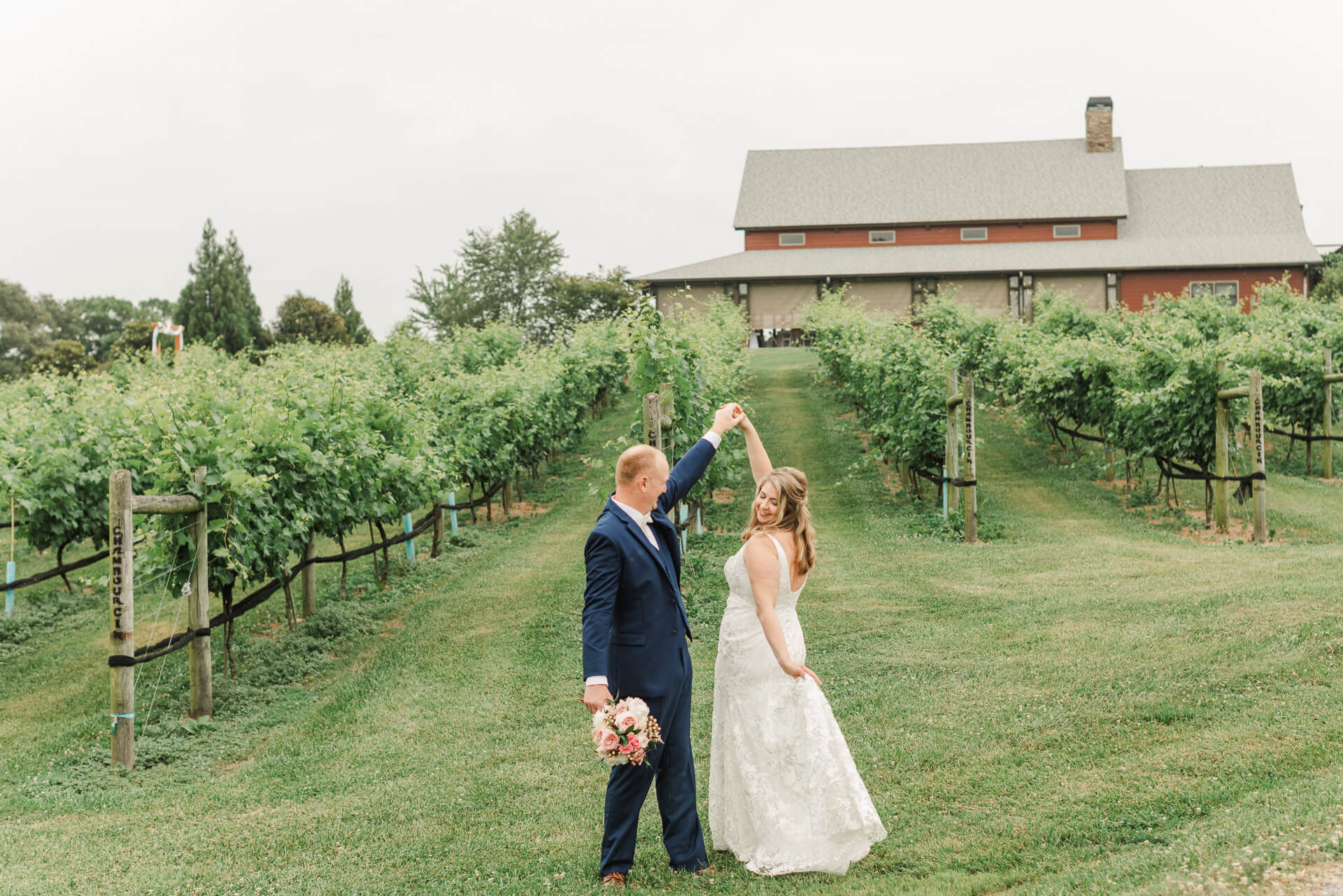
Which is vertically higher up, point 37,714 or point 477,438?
point 477,438

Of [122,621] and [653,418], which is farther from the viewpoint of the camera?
[653,418]

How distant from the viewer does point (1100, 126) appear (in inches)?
1580

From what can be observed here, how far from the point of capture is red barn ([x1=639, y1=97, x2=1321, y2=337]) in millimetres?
34719

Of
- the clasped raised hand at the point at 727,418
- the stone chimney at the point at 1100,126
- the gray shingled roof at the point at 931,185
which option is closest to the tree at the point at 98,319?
the gray shingled roof at the point at 931,185

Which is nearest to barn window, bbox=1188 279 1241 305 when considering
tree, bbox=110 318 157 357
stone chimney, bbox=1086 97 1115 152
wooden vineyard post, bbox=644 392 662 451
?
stone chimney, bbox=1086 97 1115 152

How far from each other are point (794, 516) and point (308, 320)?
5417cm

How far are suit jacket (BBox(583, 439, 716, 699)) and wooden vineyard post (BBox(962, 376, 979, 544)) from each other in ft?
28.9

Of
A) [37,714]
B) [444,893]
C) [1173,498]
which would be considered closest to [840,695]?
[444,893]

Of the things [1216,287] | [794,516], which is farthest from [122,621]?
[1216,287]

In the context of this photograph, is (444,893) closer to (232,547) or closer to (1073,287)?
(232,547)

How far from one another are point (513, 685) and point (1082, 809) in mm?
4243

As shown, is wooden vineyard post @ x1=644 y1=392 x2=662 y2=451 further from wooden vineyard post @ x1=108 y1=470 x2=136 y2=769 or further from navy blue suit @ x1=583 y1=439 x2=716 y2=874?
navy blue suit @ x1=583 y1=439 x2=716 y2=874

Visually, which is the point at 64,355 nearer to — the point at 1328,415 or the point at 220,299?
the point at 220,299

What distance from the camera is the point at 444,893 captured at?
4473mm
